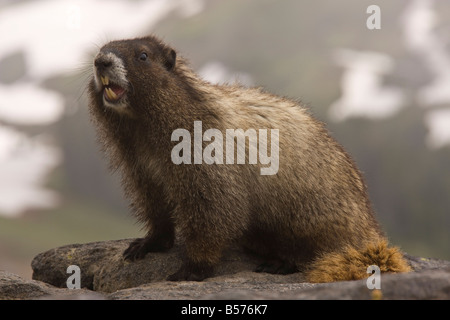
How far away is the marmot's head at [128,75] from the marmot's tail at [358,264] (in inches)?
118

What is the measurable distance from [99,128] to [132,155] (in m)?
0.71

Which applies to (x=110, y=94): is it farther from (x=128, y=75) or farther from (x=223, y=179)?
(x=223, y=179)

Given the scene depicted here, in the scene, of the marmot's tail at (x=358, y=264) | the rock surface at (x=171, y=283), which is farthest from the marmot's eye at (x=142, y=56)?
the marmot's tail at (x=358, y=264)

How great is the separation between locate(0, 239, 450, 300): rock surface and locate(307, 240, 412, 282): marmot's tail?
0.29 m

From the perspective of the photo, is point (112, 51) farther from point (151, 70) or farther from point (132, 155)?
point (132, 155)

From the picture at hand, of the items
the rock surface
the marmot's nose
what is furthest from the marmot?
the rock surface

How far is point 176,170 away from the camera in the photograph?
7.84 meters

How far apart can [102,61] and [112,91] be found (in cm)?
38

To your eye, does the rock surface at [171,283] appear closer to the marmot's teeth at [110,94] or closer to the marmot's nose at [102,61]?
the marmot's teeth at [110,94]

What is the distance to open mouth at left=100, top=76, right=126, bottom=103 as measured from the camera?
7664 millimetres

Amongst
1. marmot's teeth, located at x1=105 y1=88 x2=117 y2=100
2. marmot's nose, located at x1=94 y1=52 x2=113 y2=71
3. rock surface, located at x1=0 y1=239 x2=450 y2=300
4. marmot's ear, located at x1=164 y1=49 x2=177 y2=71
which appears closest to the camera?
rock surface, located at x1=0 y1=239 x2=450 y2=300

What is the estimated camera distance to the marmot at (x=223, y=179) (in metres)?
7.83

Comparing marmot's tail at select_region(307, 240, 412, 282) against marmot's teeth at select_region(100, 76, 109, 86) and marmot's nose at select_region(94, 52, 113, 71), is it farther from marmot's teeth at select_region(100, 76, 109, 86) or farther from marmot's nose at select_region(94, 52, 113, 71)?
marmot's nose at select_region(94, 52, 113, 71)
